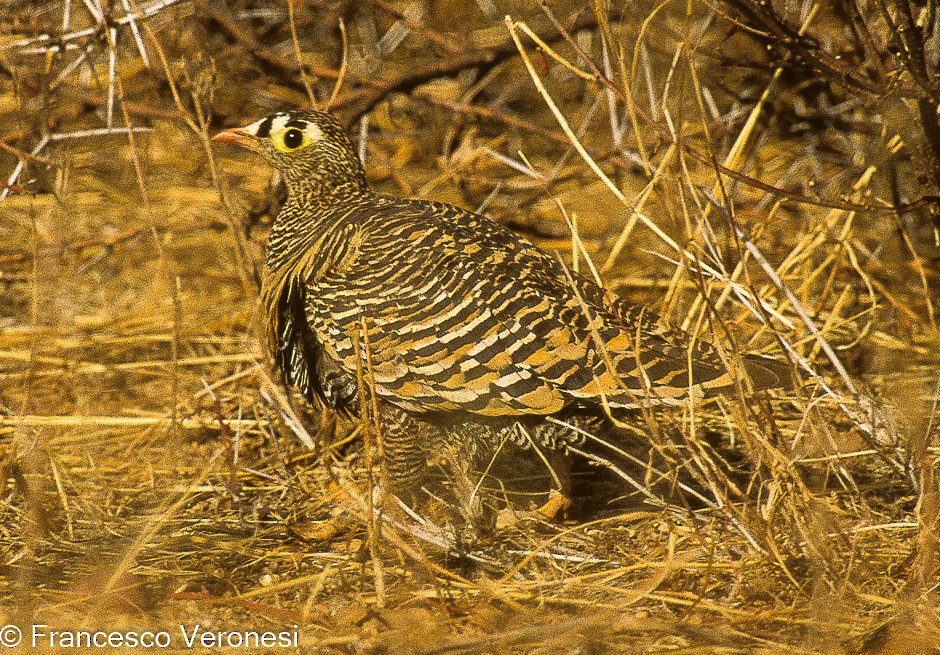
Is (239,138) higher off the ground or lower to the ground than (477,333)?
higher

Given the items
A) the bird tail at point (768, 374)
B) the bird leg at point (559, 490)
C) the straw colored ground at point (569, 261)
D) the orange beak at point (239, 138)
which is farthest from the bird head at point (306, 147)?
the bird tail at point (768, 374)

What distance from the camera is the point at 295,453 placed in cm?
330

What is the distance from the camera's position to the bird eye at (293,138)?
311 centimetres

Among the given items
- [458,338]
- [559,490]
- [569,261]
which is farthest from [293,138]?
[569,261]

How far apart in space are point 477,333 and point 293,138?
104cm

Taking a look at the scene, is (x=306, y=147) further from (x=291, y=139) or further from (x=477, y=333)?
(x=477, y=333)

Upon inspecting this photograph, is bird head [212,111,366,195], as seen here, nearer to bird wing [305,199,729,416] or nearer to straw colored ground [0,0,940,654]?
straw colored ground [0,0,940,654]

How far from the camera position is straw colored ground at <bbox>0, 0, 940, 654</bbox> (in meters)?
2.25

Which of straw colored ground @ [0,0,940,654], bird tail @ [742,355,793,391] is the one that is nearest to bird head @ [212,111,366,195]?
straw colored ground @ [0,0,940,654]

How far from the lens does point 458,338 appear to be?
2568mm

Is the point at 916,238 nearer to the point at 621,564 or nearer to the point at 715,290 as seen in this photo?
the point at 715,290

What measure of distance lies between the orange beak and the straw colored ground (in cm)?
15

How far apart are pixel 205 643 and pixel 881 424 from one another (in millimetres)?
1943

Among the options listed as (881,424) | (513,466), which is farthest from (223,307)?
(881,424)
